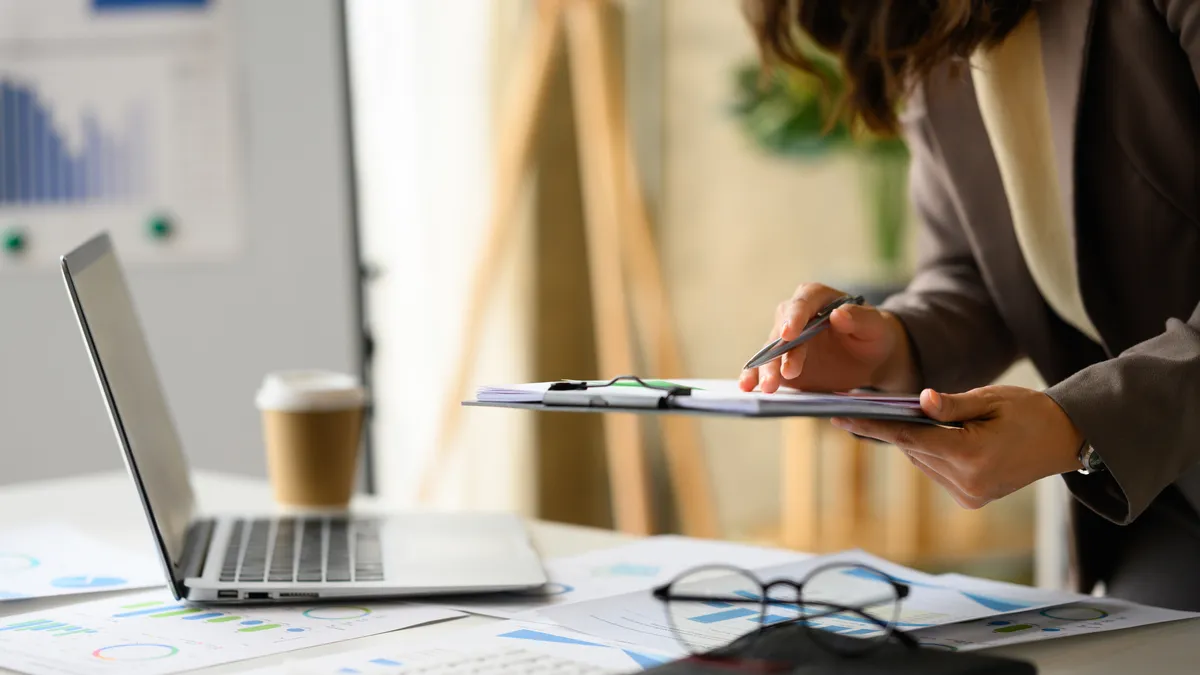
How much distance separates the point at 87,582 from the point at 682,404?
53 cm

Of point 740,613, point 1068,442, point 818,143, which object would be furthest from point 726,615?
point 818,143

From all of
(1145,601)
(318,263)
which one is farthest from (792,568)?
(318,263)

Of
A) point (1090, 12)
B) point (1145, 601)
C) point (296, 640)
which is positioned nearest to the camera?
point (296, 640)

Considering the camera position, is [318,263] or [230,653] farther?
[318,263]

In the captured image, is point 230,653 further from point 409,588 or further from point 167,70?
point 167,70

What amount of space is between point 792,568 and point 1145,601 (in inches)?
13.5

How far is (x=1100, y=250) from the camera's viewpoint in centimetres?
105

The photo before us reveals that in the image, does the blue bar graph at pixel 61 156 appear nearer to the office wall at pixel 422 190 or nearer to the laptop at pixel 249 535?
the office wall at pixel 422 190

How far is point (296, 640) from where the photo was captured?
0.78m

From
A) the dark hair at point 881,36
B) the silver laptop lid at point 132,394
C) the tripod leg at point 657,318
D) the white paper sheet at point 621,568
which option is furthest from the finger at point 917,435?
the tripod leg at point 657,318

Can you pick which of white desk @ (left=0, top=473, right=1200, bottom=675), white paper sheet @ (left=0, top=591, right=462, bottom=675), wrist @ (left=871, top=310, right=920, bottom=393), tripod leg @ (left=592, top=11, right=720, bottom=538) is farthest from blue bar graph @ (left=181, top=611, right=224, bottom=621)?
tripod leg @ (left=592, top=11, right=720, bottom=538)

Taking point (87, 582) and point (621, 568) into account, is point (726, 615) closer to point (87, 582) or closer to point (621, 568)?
point (621, 568)

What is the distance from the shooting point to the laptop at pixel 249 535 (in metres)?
0.86

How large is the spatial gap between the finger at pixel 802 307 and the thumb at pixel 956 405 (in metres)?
0.17
